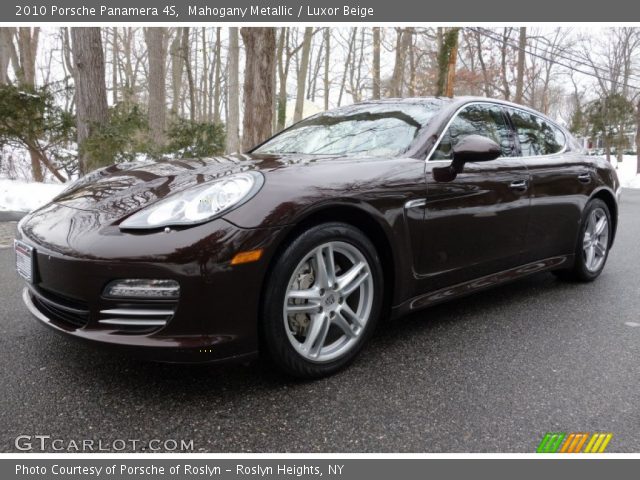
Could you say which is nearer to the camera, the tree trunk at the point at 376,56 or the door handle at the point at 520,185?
the door handle at the point at 520,185

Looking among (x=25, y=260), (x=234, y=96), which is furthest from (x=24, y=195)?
(x=234, y=96)

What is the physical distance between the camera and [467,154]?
2.67m

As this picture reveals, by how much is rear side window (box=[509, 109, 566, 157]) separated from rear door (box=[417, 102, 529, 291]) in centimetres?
17

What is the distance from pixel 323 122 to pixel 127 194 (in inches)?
62.0

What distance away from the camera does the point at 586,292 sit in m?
3.89

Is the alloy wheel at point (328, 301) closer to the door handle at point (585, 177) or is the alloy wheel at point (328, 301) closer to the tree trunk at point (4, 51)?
the door handle at point (585, 177)

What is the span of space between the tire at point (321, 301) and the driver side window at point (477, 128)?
819 millimetres

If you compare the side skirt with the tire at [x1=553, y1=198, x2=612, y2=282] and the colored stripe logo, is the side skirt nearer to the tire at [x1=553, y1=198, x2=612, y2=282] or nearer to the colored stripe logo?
the tire at [x1=553, y1=198, x2=612, y2=282]

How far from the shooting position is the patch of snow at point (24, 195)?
22.9 ft

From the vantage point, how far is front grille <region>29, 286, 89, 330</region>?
2.03 meters

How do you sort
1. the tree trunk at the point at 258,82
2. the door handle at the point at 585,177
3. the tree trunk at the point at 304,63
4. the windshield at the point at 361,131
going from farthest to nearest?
1. the tree trunk at the point at 304,63
2. the tree trunk at the point at 258,82
3. the door handle at the point at 585,177
4. the windshield at the point at 361,131

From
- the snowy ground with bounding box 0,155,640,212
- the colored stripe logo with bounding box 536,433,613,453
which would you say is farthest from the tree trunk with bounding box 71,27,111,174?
the colored stripe logo with bounding box 536,433,613,453

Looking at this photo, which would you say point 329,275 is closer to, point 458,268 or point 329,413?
point 329,413

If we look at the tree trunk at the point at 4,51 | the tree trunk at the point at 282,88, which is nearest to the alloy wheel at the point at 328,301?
the tree trunk at the point at 282,88
